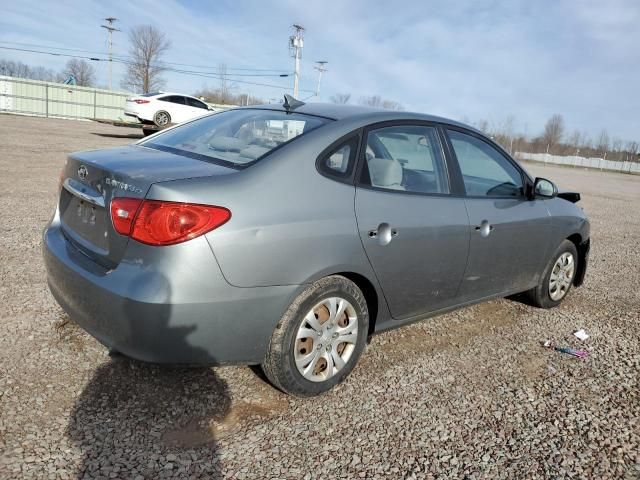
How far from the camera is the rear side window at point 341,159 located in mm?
2891

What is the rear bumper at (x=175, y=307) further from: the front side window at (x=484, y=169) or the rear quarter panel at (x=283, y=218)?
the front side window at (x=484, y=169)

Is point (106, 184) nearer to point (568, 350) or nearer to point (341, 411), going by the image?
point (341, 411)

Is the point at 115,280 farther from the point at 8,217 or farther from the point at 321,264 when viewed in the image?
the point at 8,217

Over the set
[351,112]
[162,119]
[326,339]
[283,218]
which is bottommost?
[326,339]

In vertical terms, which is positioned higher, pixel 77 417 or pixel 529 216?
pixel 529 216

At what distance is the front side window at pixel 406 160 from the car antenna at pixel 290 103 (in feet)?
2.04

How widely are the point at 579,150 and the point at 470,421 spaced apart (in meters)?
82.4

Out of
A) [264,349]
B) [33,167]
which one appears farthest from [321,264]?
[33,167]

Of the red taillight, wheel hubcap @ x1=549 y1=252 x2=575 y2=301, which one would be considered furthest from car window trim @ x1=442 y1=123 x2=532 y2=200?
the red taillight

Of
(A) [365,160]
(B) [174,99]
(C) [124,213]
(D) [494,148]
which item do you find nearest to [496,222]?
(D) [494,148]

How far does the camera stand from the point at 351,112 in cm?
333

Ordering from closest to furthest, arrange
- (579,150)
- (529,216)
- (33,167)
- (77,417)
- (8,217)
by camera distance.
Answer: (77,417), (529,216), (8,217), (33,167), (579,150)

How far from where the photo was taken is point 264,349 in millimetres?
2721

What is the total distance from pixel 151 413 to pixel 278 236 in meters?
→ 1.13
